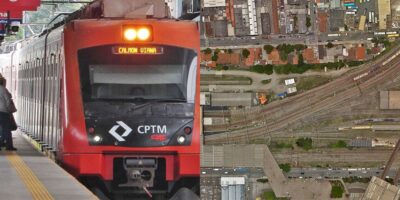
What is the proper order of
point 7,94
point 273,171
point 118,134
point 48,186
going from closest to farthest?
1. point 48,186
2. point 118,134
3. point 7,94
4. point 273,171

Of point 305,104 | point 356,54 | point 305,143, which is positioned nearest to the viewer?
point 356,54

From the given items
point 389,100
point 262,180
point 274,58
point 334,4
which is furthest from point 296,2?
point 389,100

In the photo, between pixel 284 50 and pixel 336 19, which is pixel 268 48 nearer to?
pixel 284 50

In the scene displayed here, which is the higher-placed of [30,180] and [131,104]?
[131,104]

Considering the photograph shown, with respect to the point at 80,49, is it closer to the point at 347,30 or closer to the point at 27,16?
the point at 27,16

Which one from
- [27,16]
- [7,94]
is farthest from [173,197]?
[27,16]

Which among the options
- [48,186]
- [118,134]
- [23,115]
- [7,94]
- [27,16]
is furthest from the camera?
[27,16]
